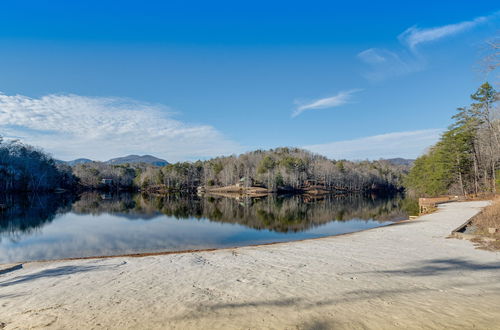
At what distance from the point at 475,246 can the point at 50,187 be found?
4576 inches

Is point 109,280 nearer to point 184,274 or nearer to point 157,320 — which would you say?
point 184,274

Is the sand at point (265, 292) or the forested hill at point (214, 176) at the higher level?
the forested hill at point (214, 176)

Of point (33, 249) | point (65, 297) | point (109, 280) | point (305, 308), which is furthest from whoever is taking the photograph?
point (33, 249)

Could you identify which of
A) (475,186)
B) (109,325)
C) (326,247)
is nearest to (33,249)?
(109,325)

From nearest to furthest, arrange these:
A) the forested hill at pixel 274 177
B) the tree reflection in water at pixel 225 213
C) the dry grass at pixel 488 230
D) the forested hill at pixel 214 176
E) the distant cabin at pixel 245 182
A: 1. the dry grass at pixel 488 230
2. the tree reflection in water at pixel 225 213
3. the forested hill at pixel 214 176
4. the forested hill at pixel 274 177
5. the distant cabin at pixel 245 182

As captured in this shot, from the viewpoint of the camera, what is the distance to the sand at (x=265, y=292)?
5.45m

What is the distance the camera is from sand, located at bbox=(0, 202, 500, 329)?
5.45 meters

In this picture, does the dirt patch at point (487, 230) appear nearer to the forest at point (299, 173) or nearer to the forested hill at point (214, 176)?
the forest at point (299, 173)

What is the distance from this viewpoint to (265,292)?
7.04 m

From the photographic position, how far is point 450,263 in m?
9.54

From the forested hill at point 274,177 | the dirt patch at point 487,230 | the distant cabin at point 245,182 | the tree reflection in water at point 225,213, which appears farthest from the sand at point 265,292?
the distant cabin at point 245,182

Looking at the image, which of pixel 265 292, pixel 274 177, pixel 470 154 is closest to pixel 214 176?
pixel 274 177

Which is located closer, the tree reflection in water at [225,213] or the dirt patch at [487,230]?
the dirt patch at [487,230]

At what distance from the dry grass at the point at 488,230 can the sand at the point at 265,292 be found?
1.33 meters
